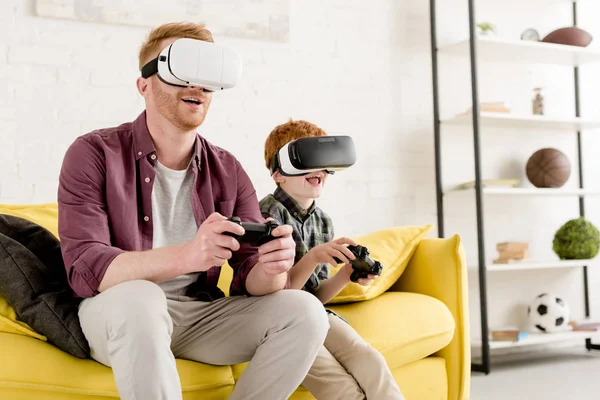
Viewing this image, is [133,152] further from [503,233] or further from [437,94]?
[503,233]

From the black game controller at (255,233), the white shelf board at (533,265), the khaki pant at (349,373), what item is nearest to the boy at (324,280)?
the khaki pant at (349,373)

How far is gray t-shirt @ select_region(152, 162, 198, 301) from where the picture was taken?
1.92m

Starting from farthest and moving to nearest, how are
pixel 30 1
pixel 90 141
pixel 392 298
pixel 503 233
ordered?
pixel 503 233, pixel 30 1, pixel 392 298, pixel 90 141

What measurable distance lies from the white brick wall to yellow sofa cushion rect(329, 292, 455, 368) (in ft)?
3.62

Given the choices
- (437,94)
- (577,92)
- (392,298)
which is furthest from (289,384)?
(577,92)

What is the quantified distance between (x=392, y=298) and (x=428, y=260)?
0.73 feet

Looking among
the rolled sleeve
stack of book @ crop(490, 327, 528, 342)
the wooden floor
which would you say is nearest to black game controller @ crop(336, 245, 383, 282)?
the rolled sleeve

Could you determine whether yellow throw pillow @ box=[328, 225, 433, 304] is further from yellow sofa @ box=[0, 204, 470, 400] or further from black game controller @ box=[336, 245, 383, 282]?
black game controller @ box=[336, 245, 383, 282]

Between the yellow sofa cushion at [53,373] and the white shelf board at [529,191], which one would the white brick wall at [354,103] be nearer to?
the white shelf board at [529,191]

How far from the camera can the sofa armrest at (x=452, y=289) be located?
2.49 metres

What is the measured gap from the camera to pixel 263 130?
11.2 feet

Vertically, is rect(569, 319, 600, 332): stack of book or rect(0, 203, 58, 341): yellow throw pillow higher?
rect(0, 203, 58, 341): yellow throw pillow

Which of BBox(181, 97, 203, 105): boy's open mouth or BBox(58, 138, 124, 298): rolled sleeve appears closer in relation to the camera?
BBox(58, 138, 124, 298): rolled sleeve

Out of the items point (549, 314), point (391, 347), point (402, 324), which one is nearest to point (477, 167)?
point (549, 314)
